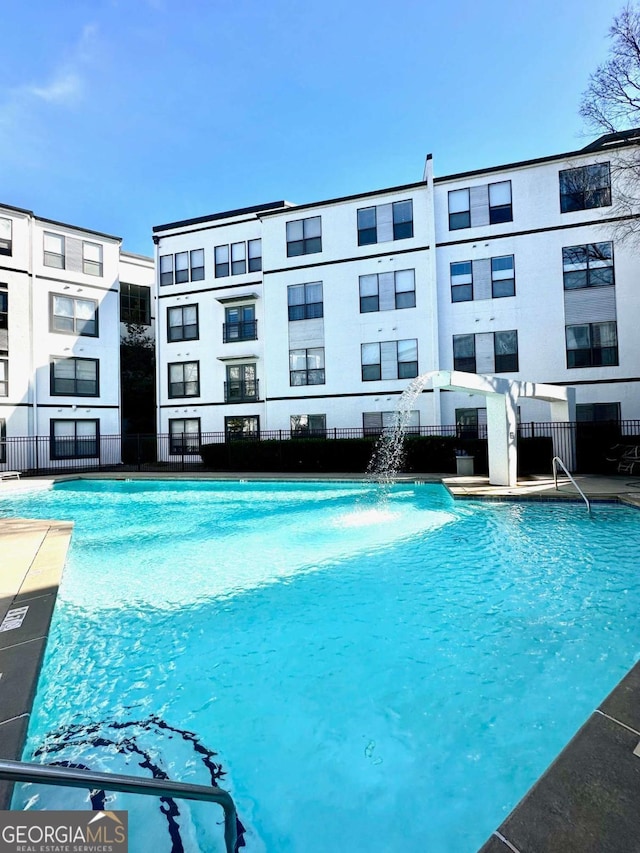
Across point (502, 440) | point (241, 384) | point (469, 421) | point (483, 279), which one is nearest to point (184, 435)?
point (241, 384)

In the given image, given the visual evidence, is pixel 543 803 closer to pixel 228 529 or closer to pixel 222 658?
pixel 222 658

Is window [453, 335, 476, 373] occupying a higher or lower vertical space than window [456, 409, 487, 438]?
higher

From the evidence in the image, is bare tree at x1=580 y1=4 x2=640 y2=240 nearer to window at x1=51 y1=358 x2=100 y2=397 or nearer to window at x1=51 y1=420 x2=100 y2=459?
window at x1=51 y1=358 x2=100 y2=397

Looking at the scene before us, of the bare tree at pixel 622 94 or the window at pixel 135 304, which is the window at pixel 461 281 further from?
the window at pixel 135 304

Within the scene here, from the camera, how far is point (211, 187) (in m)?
25.6

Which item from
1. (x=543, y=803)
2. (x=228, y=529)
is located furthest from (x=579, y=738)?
→ (x=228, y=529)

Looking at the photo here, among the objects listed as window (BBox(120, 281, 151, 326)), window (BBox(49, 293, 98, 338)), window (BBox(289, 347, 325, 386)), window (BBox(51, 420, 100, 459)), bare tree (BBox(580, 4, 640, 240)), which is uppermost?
bare tree (BBox(580, 4, 640, 240))

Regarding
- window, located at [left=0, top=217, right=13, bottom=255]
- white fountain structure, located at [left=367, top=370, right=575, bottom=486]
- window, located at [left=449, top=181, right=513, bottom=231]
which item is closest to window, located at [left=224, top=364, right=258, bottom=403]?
white fountain structure, located at [left=367, top=370, right=575, bottom=486]

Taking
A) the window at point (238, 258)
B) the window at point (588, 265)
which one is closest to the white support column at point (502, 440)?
the window at point (588, 265)

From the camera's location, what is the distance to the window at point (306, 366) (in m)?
22.3

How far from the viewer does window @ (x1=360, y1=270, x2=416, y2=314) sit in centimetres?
2103

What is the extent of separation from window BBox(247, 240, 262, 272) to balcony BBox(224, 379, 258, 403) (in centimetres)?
591

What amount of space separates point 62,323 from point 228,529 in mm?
18952

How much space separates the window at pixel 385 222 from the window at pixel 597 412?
1041 centimetres
